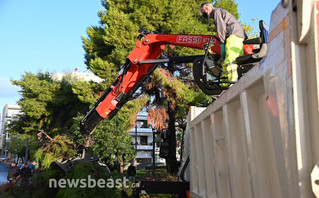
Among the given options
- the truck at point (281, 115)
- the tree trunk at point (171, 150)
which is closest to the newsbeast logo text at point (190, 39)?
the truck at point (281, 115)

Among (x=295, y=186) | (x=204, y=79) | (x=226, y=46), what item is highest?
(x=226, y=46)

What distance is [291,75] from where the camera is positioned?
5.46 ft

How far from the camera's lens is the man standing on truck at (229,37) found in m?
3.84

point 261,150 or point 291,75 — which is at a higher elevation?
point 291,75

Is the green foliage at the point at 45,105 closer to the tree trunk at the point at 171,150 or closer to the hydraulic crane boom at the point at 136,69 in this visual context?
the tree trunk at the point at 171,150

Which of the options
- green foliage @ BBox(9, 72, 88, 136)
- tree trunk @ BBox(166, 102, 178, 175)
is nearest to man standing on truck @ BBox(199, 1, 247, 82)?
tree trunk @ BBox(166, 102, 178, 175)

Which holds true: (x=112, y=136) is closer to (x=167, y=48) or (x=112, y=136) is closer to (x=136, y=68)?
(x=167, y=48)

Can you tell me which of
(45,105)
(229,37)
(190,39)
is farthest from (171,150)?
(229,37)

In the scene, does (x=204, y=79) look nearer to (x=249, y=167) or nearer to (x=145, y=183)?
(x=249, y=167)

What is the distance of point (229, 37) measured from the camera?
160 inches

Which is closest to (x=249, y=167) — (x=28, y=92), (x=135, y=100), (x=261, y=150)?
(x=261, y=150)

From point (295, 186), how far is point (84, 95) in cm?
1655

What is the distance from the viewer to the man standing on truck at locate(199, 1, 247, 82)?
3836mm

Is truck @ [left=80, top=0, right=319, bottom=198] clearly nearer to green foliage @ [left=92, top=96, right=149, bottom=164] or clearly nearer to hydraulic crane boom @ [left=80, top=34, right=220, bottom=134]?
hydraulic crane boom @ [left=80, top=34, right=220, bottom=134]
